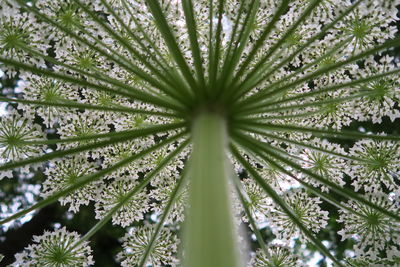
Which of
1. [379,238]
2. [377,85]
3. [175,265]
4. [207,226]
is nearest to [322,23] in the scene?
[377,85]

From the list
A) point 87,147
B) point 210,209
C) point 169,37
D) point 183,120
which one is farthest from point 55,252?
point 210,209

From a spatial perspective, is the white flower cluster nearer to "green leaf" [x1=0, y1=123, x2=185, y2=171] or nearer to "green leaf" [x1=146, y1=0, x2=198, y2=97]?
"green leaf" [x1=0, y1=123, x2=185, y2=171]

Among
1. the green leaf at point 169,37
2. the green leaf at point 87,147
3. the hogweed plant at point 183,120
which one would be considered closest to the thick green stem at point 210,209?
the green leaf at point 169,37

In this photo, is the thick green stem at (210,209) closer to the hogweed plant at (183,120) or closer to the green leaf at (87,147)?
the green leaf at (87,147)

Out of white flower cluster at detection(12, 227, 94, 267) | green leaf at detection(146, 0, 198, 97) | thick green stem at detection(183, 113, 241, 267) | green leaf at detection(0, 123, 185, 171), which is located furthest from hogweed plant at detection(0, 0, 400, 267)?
thick green stem at detection(183, 113, 241, 267)

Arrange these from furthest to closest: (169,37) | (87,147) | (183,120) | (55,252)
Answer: (55,252)
(183,120)
(87,147)
(169,37)

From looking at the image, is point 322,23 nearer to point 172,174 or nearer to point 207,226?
point 172,174

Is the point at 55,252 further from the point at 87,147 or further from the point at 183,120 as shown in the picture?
the point at 183,120

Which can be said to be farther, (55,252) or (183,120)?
(55,252)
